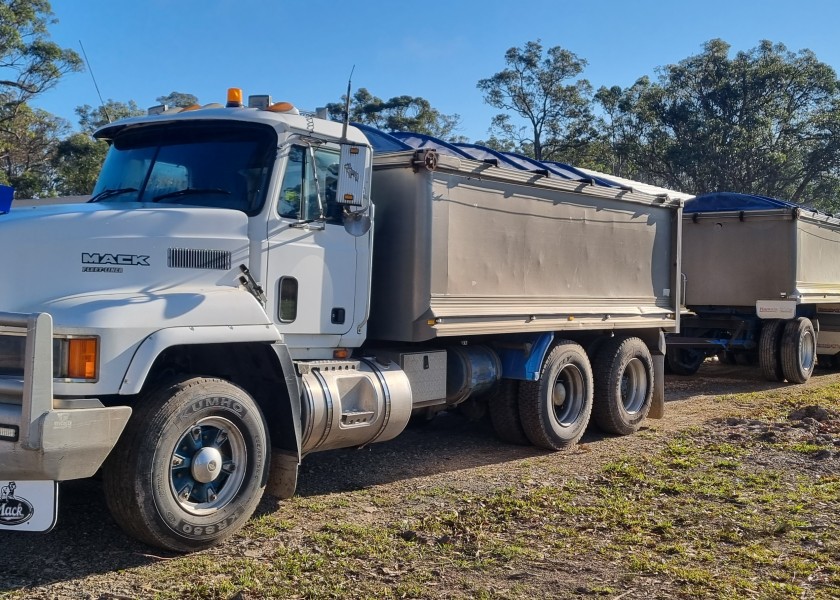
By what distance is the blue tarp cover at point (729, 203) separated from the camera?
14883mm

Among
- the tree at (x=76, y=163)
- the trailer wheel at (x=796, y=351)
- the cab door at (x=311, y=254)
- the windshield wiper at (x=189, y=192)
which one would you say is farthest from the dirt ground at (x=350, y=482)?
the tree at (x=76, y=163)

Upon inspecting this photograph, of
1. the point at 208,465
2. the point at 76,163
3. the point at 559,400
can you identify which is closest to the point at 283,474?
the point at 208,465

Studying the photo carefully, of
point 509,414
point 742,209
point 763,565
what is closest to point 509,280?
point 509,414

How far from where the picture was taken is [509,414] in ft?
27.8

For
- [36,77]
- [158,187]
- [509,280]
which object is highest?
[36,77]

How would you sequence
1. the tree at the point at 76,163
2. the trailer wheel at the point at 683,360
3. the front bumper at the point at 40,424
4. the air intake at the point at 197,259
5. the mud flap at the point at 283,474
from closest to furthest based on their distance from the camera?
1. the front bumper at the point at 40,424
2. the air intake at the point at 197,259
3. the mud flap at the point at 283,474
4. the trailer wheel at the point at 683,360
5. the tree at the point at 76,163

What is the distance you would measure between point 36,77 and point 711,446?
27250mm

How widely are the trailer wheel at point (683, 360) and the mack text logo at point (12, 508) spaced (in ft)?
41.0

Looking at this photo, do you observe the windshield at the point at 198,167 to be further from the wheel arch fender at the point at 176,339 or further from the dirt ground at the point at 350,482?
the dirt ground at the point at 350,482

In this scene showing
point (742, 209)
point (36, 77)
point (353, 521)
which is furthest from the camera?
point (36, 77)

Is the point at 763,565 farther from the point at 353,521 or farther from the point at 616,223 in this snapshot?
the point at 616,223

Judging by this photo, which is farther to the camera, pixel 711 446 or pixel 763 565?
pixel 711 446

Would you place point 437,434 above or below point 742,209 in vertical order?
below

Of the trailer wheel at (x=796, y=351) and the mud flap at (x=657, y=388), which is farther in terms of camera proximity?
the trailer wheel at (x=796, y=351)
